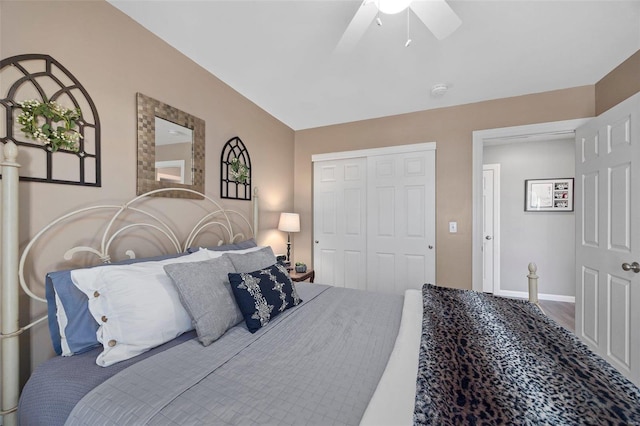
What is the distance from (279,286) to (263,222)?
155 centimetres

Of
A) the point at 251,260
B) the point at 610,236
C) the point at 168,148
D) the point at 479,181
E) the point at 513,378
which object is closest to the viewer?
the point at 513,378

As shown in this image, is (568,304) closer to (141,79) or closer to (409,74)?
(409,74)

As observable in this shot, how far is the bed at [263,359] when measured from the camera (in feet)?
2.49

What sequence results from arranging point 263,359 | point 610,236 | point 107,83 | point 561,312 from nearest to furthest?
point 263,359
point 107,83
point 610,236
point 561,312

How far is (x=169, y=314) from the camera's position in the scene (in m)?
1.15

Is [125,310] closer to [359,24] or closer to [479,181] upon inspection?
[359,24]

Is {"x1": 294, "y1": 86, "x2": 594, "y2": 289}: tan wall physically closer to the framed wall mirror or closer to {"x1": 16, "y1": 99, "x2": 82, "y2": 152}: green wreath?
the framed wall mirror

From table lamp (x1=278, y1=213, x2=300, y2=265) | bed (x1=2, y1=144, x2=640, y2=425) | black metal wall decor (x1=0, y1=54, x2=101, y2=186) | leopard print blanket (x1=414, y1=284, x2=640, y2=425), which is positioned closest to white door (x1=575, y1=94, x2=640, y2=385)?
bed (x1=2, y1=144, x2=640, y2=425)

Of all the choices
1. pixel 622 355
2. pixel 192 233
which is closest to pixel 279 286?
pixel 192 233

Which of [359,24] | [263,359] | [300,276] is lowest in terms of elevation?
[300,276]

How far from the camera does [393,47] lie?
1.85 m

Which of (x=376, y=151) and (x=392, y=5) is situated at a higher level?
(x=392, y=5)

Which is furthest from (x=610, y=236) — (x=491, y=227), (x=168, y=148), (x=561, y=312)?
(x=168, y=148)

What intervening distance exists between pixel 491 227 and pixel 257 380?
4.17 metres
